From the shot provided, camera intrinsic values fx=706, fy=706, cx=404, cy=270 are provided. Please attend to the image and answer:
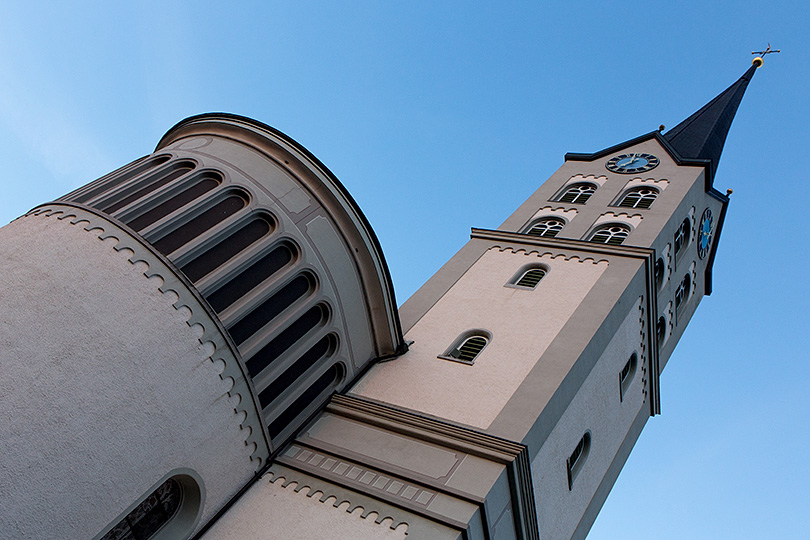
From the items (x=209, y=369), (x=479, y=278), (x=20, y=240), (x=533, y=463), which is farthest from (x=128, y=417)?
(x=479, y=278)

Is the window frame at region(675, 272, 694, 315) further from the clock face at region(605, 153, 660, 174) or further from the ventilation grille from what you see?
the ventilation grille

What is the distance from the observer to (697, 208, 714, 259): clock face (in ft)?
87.9

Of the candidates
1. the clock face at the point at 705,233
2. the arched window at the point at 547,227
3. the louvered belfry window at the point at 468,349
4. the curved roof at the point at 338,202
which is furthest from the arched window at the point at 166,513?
the clock face at the point at 705,233

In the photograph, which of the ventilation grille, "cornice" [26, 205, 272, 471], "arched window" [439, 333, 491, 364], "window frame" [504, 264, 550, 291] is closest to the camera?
"cornice" [26, 205, 272, 471]

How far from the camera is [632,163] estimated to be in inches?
1080

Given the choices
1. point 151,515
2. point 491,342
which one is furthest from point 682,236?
point 151,515

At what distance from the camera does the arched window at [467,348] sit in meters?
17.3

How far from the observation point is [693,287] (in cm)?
2730

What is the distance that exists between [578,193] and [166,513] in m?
19.0

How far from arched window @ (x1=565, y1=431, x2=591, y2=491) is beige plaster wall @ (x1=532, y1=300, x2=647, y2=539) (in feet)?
0.58

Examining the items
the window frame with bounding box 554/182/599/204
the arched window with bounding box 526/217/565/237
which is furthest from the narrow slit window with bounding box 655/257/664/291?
the window frame with bounding box 554/182/599/204

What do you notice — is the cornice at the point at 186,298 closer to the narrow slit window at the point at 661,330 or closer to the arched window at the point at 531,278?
the arched window at the point at 531,278

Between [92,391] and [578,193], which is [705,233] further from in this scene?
[92,391]

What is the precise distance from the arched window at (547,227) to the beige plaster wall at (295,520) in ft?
44.3
